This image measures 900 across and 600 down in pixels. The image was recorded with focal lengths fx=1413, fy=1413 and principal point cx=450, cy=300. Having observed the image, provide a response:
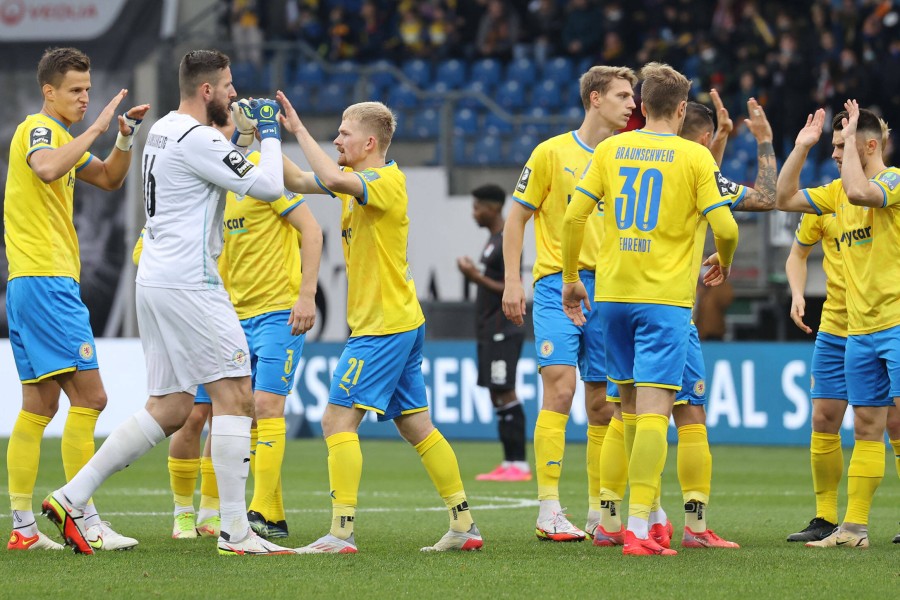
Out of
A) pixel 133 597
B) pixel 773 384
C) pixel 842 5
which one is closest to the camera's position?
pixel 133 597

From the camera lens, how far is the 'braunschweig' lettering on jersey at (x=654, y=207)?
6.82 meters

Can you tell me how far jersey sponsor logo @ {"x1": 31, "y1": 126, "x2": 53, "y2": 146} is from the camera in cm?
714

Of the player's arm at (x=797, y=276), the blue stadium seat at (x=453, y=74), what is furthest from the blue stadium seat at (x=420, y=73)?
the player's arm at (x=797, y=276)

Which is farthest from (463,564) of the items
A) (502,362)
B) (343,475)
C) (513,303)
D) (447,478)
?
(502,362)

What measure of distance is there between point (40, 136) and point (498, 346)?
5970mm

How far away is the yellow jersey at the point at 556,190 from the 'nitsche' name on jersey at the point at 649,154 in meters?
0.93

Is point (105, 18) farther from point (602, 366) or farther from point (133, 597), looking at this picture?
point (133, 597)

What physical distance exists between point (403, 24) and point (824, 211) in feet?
57.0

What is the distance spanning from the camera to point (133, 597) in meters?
5.60

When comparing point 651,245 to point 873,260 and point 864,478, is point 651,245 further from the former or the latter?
point 864,478

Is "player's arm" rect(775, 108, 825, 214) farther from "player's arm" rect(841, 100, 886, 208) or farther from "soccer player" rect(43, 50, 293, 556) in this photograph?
"soccer player" rect(43, 50, 293, 556)

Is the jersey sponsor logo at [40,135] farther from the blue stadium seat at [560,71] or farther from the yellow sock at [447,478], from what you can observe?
the blue stadium seat at [560,71]

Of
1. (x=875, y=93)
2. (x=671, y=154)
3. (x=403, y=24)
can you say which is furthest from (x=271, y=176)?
(x=403, y=24)

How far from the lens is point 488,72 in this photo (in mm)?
23141
